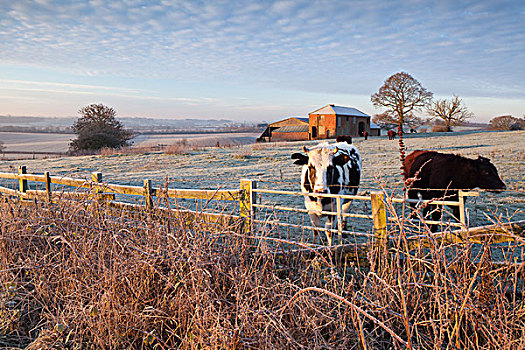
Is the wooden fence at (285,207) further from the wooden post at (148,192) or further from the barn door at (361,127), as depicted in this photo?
the barn door at (361,127)

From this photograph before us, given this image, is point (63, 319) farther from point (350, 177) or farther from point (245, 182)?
point (350, 177)

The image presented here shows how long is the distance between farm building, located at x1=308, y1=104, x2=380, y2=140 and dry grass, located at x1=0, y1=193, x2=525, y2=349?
46.6m

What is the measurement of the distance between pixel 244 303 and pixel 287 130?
5365 centimetres

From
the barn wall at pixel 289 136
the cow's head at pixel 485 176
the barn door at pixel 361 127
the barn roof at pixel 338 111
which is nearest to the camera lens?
the cow's head at pixel 485 176

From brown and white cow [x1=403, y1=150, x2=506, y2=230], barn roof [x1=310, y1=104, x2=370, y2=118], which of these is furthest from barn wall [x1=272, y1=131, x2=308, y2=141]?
brown and white cow [x1=403, y1=150, x2=506, y2=230]

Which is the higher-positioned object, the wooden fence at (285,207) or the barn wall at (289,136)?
the barn wall at (289,136)

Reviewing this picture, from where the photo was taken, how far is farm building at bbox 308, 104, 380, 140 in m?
49.7

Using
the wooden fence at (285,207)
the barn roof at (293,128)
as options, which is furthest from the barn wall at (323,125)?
the wooden fence at (285,207)

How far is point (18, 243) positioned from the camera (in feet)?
16.5

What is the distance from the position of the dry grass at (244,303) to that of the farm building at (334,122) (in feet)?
153

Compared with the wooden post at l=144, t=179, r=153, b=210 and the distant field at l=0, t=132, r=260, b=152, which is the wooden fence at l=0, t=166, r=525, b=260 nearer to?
the wooden post at l=144, t=179, r=153, b=210

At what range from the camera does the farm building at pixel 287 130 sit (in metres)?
54.3

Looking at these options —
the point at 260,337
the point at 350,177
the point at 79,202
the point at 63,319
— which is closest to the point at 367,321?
the point at 260,337

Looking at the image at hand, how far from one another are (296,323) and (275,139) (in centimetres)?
5402
